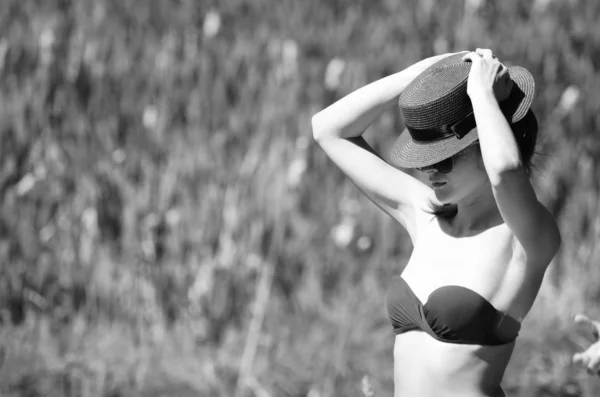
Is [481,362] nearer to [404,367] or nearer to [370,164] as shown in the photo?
[404,367]

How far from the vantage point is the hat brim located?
1674 millimetres

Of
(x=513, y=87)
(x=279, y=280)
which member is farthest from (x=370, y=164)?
(x=279, y=280)

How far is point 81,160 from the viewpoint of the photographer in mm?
4434

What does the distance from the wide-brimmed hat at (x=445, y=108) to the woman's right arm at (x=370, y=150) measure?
0.52ft

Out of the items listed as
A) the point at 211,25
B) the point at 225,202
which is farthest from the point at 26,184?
the point at 211,25

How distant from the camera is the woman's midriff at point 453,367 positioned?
1.72 metres

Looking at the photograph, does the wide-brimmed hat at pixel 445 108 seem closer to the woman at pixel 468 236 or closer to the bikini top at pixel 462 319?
the woman at pixel 468 236

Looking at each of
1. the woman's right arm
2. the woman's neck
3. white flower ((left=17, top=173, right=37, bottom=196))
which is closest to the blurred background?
white flower ((left=17, top=173, right=37, bottom=196))

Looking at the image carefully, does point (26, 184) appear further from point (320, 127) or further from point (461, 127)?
point (461, 127)

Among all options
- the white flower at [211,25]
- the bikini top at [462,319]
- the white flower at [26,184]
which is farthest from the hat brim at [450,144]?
the white flower at [211,25]

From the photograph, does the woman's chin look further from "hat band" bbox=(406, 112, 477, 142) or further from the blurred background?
the blurred background

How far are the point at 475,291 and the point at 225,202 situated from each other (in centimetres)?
264

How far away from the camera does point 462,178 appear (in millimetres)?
1743

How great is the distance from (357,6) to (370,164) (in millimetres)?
3740
